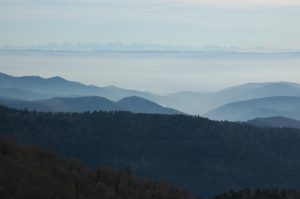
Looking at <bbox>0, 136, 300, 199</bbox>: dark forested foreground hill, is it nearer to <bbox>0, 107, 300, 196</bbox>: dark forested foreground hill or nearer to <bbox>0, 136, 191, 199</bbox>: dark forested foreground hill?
<bbox>0, 136, 191, 199</bbox>: dark forested foreground hill

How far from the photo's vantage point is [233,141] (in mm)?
133750

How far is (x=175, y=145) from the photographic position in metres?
132

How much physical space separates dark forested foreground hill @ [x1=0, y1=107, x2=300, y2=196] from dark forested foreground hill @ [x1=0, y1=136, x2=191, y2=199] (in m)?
71.9

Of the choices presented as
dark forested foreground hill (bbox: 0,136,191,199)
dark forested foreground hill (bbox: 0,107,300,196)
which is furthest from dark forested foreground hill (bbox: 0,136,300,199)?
dark forested foreground hill (bbox: 0,107,300,196)

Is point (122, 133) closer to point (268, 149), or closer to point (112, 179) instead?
point (268, 149)

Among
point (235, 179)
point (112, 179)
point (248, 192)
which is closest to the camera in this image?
point (112, 179)

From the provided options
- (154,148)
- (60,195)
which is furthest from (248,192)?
(154,148)

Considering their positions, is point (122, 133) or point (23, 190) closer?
point (23, 190)

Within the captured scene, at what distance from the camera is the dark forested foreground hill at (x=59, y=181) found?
27.2 meters

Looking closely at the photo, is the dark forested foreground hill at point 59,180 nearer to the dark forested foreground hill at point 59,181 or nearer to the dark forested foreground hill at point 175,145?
the dark forested foreground hill at point 59,181

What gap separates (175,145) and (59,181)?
101871mm

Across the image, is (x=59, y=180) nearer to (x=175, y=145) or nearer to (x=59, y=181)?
(x=59, y=181)

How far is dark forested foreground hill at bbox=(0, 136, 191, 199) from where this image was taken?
1073 inches

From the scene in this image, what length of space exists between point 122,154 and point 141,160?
4.14 meters
